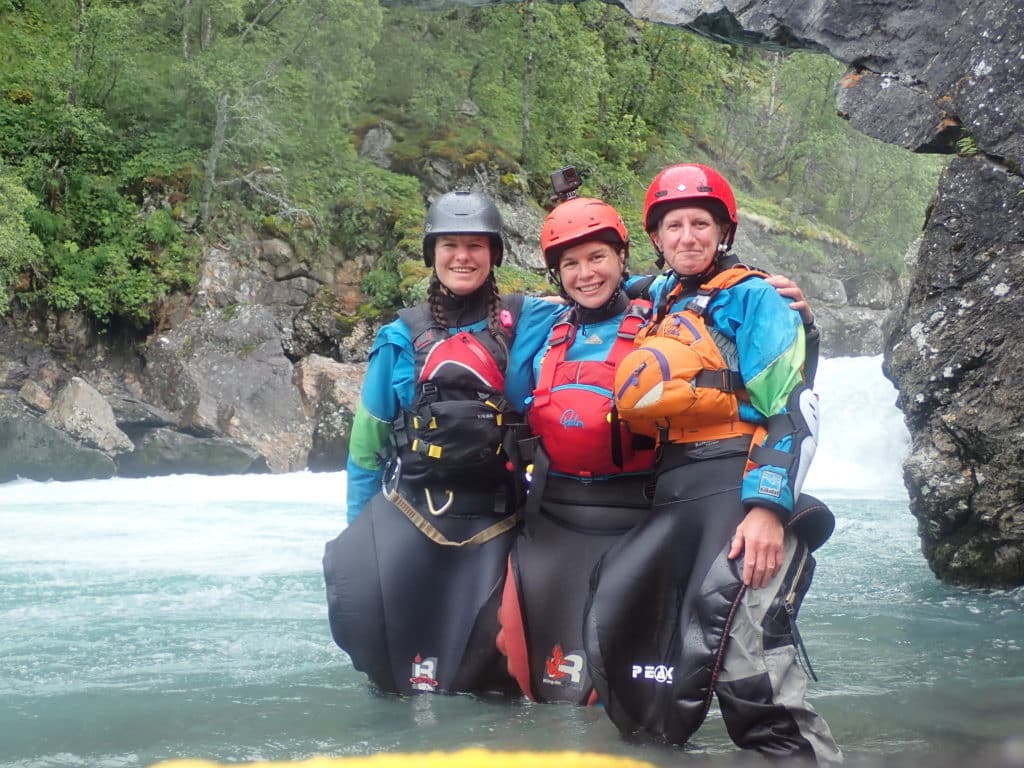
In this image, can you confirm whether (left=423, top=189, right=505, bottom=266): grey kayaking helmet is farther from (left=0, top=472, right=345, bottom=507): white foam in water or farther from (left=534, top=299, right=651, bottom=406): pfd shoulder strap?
(left=0, top=472, right=345, bottom=507): white foam in water

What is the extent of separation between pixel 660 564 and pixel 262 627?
108 inches

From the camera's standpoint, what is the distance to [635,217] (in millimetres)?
21344

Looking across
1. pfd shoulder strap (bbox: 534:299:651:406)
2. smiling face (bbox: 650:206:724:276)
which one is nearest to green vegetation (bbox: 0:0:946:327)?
pfd shoulder strap (bbox: 534:299:651:406)

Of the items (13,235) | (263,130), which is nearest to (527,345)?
(13,235)

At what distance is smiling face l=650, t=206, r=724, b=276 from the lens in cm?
292

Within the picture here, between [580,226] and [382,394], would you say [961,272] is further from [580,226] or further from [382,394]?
[382,394]

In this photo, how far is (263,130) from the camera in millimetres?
16516

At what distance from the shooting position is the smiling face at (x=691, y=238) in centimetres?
292

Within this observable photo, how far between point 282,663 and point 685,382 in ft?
7.88

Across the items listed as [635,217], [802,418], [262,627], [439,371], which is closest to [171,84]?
→ [635,217]

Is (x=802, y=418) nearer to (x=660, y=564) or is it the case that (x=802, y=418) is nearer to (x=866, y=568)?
(x=660, y=564)

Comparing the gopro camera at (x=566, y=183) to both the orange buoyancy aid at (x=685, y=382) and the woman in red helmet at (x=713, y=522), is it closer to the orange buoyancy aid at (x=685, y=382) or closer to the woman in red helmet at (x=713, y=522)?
the woman in red helmet at (x=713, y=522)

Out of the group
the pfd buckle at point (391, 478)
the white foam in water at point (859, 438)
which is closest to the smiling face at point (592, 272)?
the pfd buckle at point (391, 478)

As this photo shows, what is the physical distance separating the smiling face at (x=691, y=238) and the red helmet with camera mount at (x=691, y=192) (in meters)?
0.03
